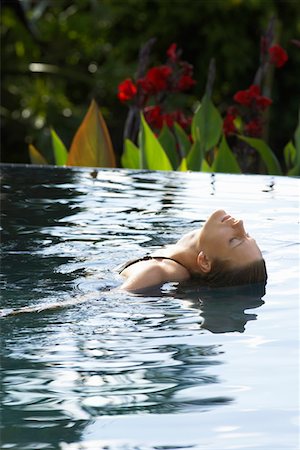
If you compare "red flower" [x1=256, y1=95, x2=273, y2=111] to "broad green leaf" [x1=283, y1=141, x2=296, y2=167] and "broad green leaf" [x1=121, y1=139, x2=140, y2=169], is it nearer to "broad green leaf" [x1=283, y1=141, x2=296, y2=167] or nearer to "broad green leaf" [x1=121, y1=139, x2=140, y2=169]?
"broad green leaf" [x1=283, y1=141, x2=296, y2=167]

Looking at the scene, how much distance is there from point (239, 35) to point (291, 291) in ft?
42.0

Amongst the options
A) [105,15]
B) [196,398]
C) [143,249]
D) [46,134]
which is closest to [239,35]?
[105,15]

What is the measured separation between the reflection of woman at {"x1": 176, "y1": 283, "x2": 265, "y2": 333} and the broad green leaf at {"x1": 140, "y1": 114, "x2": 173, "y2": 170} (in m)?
2.25

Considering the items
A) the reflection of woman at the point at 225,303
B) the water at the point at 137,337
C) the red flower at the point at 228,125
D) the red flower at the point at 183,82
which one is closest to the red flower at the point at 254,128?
the red flower at the point at 228,125

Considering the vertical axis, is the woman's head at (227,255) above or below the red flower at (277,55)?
below

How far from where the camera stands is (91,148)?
5.28m

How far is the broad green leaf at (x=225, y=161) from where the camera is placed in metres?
4.99

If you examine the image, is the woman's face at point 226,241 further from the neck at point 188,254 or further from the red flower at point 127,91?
the red flower at point 127,91

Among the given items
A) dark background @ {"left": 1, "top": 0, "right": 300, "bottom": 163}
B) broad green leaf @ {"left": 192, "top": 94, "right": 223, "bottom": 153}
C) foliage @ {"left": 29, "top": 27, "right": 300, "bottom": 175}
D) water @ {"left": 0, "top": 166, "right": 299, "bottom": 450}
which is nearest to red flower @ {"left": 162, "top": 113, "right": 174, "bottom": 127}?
foliage @ {"left": 29, "top": 27, "right": 300, "bottom": 175}

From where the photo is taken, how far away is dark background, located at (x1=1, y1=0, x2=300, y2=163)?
14219 mm

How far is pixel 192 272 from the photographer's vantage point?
2756 mm

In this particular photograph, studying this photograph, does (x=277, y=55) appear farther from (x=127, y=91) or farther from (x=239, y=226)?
(x=239, y=226)

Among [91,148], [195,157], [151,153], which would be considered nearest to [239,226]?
[151,153]

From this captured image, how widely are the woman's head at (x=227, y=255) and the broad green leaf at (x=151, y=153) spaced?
83.9 inches
